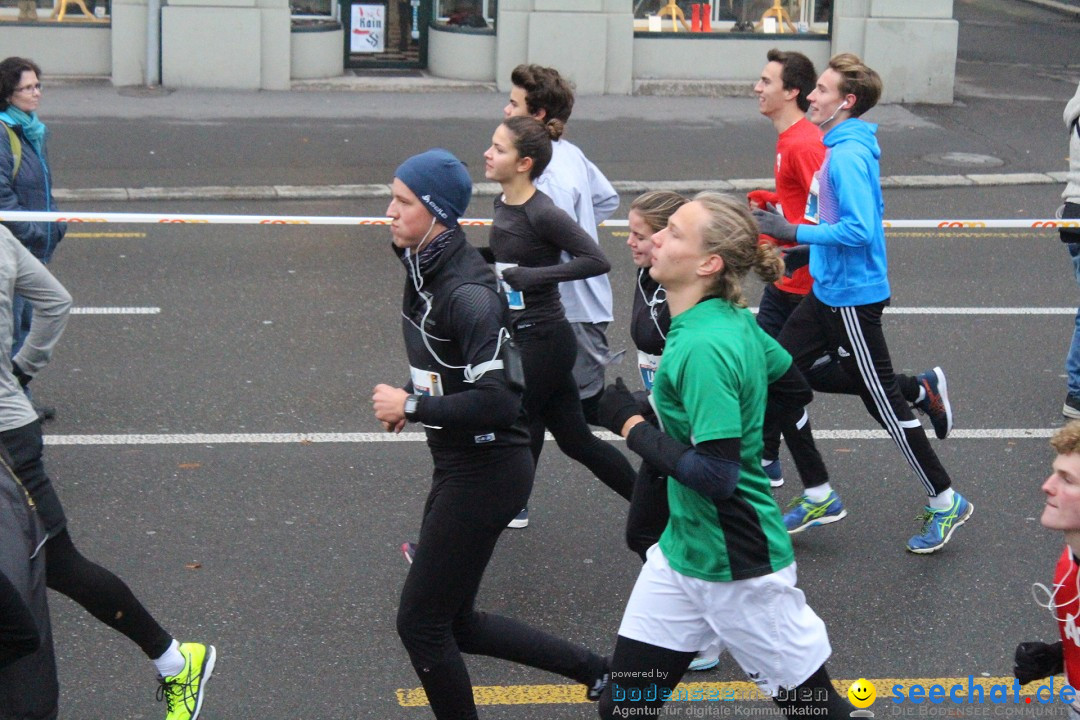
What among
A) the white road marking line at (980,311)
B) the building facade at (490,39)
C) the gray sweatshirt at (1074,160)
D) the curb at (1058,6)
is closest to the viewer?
the gray sweatshirt at (1074,160)

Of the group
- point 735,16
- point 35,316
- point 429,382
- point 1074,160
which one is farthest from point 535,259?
point 735,16

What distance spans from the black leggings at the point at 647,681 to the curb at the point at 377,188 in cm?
933

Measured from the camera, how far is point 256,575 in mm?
5422

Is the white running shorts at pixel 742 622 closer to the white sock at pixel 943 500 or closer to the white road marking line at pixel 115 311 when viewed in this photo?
the white sock at pixel 943 500

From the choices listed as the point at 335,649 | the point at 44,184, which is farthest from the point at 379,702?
the point at 44,184

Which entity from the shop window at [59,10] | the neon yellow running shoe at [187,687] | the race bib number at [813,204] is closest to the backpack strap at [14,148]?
the neon yellow running shoe at [187,687]

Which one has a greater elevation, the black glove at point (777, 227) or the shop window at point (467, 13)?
the shop window at point (467, 13)

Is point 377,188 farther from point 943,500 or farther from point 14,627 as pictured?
point 14,627

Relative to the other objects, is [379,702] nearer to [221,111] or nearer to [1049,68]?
[221,111]

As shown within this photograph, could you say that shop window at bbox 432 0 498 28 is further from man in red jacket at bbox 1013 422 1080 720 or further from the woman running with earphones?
man in red jacket at bbox 1013 422 1080 720

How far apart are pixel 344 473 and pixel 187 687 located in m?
2.10

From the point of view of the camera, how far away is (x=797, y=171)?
595 cm

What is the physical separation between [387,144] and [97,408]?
7.96 metres

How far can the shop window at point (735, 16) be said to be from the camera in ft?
59.1
